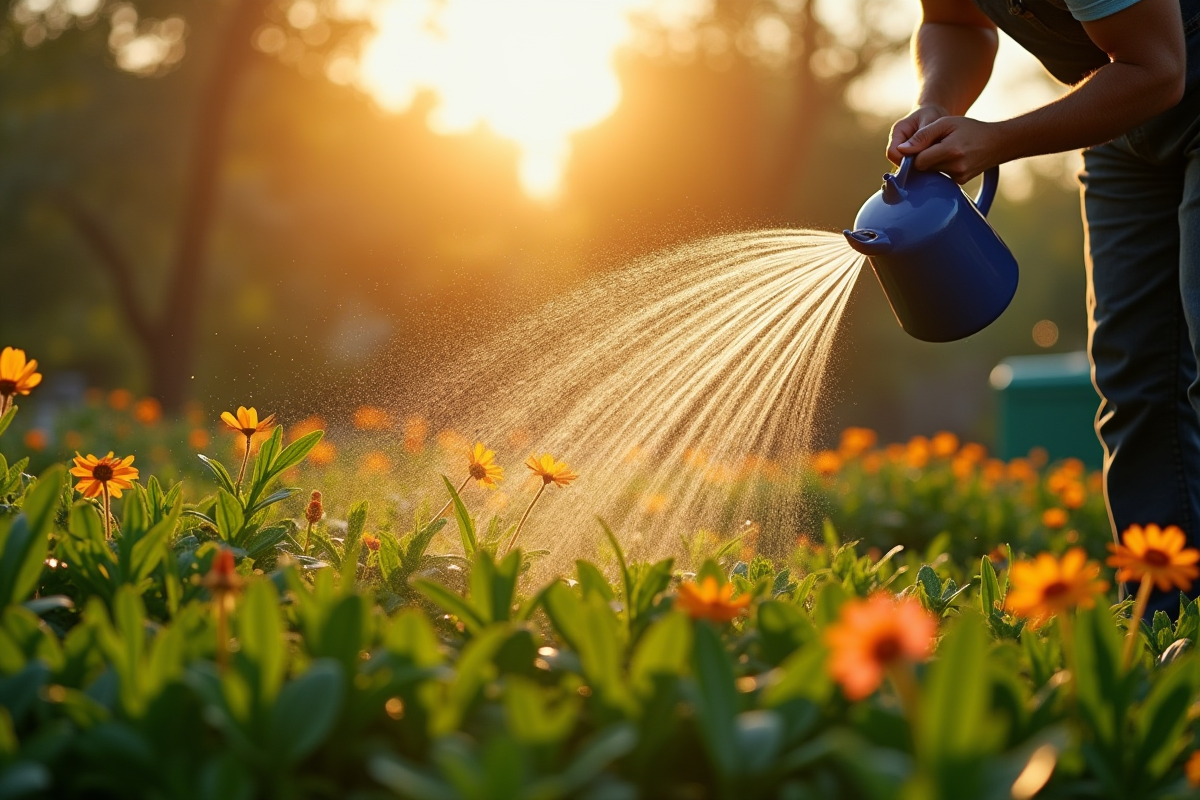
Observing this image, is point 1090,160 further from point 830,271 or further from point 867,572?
point 867,572

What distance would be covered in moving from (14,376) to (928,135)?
1967 millimetres

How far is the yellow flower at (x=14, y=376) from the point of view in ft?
7.16

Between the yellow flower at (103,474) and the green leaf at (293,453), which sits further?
the green leaf at (293,453)

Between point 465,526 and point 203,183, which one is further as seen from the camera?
point 203,183

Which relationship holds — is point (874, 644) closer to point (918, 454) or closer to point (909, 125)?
point (909, 125)

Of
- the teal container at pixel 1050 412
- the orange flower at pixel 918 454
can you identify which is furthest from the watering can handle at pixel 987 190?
the teal container at pixel 1050 412

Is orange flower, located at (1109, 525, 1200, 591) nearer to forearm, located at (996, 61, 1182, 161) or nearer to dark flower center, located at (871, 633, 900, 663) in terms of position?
dark flower center, located at (871, 633, 900, 663)

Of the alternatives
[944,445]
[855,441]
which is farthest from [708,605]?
[944,445]

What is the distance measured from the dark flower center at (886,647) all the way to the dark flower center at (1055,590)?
1.24 feet

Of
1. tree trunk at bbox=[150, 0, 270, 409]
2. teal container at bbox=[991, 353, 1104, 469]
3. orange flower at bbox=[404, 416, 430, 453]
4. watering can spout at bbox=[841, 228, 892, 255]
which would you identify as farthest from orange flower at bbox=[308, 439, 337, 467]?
tree trunk at bbox=[150, 0, 270, 409]

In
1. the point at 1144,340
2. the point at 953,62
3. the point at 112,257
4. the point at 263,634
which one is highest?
the point at 112,257

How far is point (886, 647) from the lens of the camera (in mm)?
980

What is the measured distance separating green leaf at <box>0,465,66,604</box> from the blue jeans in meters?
2.61

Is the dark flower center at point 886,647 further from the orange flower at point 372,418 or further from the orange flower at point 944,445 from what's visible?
the orange flower at point 944,445
